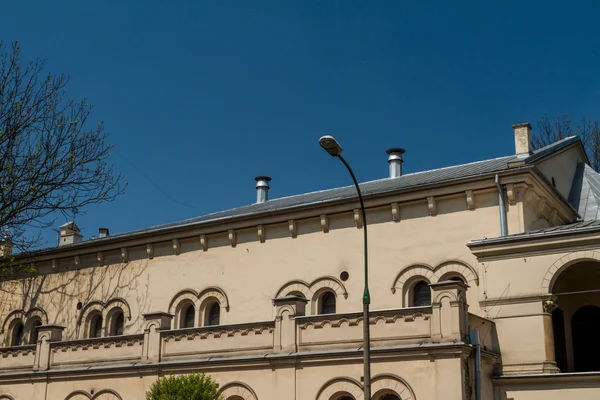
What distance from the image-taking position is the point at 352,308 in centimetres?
2295

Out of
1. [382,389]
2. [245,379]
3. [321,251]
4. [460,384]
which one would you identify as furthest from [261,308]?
[460,384]

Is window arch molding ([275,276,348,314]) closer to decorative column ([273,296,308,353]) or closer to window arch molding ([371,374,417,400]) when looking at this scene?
decorative column ([273,296,308,353])

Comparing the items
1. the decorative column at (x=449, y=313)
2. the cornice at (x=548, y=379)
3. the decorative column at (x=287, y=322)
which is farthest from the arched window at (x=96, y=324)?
the cornice at (x=548, y=379)

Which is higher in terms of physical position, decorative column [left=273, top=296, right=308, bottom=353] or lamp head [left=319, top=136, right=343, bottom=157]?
lamp head [left=319, top=136, right=343, bottom=157]

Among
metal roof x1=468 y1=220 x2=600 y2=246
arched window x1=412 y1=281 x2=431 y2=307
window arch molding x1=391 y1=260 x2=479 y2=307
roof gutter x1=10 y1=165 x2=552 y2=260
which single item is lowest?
arched window x1=412 y1=281 x2=431 y2=307

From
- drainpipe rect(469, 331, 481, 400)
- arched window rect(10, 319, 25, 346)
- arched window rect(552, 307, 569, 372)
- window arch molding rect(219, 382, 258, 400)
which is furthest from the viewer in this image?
arched window rect(10, 319, 25, 346)

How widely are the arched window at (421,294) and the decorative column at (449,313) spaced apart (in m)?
4.16

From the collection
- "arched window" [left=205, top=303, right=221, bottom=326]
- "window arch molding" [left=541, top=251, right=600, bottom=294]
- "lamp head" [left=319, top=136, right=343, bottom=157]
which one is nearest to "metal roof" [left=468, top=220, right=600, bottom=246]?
"window arch molding" [left=541, top=251, right=600, bottom=294]

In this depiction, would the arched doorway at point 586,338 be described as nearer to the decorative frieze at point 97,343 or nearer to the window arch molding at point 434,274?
the window arch molding at point 434,274

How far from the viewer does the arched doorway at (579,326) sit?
855 inches

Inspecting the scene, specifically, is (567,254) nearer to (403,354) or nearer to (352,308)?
(403,354)

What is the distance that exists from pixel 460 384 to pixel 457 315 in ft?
4.98

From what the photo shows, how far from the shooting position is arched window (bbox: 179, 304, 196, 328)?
26531 mm

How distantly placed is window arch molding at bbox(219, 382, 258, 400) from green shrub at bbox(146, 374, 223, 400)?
1.10 metres
